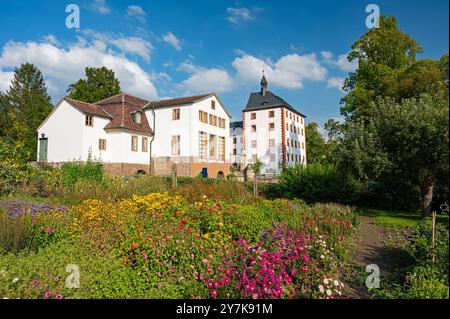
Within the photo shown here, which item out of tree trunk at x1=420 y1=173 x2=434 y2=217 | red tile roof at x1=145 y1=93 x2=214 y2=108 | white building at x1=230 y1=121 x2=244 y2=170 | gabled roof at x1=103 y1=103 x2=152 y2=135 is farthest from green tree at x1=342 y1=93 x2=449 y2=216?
white building at x1=230 y1=121 x2=244 y2=170

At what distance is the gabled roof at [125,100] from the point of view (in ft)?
100

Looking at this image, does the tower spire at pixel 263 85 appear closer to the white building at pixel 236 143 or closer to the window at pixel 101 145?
the white building at pixel 236 143

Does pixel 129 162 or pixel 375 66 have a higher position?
pixel 375 66

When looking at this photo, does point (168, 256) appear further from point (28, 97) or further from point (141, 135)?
point (28, 97)

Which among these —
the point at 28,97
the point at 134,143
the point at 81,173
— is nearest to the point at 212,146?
the point at 134,143

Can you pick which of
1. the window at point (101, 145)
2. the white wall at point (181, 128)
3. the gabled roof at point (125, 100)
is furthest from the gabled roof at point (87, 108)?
the white wall at point (181, 128)

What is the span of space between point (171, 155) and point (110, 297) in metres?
26.7

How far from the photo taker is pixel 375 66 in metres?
23.6

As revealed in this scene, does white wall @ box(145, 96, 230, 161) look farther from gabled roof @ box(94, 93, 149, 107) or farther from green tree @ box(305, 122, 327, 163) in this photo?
green tree @ box(305, 122, 327, 163)

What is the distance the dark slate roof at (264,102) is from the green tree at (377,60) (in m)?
23.7

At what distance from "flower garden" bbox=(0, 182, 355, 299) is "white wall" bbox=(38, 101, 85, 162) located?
1995 cm

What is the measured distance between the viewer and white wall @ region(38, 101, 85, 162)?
84.3 feet

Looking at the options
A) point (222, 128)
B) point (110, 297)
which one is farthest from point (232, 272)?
point (222, 128)
